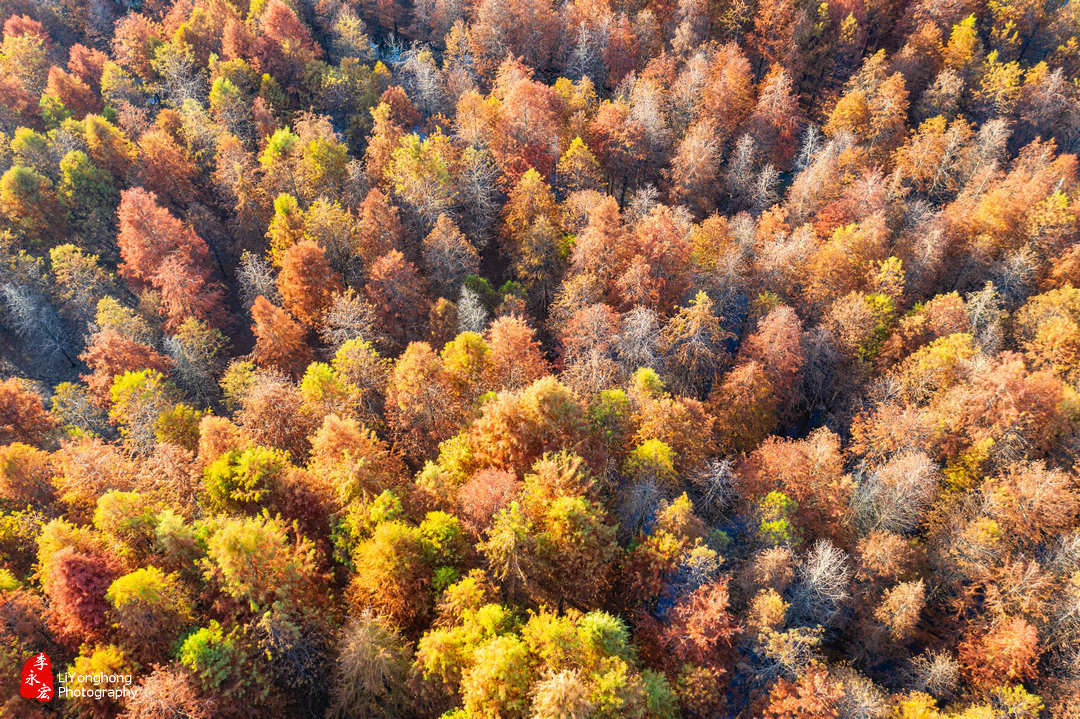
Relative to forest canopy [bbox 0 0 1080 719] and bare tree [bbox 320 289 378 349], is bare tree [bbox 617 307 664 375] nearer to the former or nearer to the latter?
forest canopy [bbox 0 0 1080 719]

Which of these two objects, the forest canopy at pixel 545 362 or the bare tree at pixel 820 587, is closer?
the forest canopy at pixel 545 362

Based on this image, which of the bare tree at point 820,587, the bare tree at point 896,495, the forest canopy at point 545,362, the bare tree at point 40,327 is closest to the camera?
the forest canopy at point 545,362

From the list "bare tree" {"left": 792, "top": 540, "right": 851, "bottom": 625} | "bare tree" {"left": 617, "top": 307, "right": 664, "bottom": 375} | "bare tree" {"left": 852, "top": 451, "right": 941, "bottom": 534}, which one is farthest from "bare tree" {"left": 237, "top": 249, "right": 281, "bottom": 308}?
"bare tree" {"left": 852, "top": 451, "right": 941, "bottom": 534}

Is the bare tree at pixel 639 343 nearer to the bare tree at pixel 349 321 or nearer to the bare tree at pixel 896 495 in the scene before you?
the bare tree at pixel 896 495

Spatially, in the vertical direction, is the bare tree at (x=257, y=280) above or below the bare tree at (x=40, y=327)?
above

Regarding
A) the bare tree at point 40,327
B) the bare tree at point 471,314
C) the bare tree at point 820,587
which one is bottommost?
the bare tree at point 820,587

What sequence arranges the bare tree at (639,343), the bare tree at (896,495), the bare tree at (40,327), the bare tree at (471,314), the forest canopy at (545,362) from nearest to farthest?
the forest canopy at (545,362) < the bare tree at (896,495) < the bare tree at (639,343) < the bare tree at (471,314) < the bare tree at (40,327)

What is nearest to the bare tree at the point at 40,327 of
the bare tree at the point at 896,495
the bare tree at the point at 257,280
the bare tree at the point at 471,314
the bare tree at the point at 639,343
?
the bare tree at the point at 257,280

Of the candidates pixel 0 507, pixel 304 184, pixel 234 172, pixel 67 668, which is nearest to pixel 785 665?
pixel 67 668
